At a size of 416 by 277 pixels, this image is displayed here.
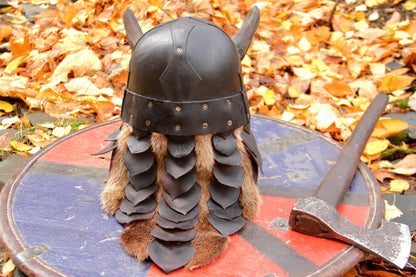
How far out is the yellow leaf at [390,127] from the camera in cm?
221

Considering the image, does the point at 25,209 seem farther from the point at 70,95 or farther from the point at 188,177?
the point at 70,95

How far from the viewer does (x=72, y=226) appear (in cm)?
128

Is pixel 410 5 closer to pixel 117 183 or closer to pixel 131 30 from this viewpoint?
pixel 131 30

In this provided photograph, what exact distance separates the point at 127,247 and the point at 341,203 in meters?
0.81

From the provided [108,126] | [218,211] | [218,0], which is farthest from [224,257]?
[218,0]

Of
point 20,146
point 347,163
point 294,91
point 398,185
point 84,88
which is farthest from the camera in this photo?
point 294,91

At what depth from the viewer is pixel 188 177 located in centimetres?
120

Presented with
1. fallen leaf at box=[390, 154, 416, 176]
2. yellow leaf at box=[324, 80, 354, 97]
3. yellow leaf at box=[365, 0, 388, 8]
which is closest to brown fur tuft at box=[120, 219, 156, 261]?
fallen leaf at box=[390, 154, 416, 176]

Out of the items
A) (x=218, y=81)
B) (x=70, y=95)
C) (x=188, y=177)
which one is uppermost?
(x=218, y=81)

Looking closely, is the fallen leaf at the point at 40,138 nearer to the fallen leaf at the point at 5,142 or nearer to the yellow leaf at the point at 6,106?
the fallen leaf at the point at 5,142

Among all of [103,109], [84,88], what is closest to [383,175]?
[103,109]

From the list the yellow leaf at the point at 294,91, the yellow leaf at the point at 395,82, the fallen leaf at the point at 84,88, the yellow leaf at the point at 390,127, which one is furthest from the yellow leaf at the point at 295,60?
the fallen leaf at the point at 84,88

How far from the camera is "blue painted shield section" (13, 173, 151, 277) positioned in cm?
113

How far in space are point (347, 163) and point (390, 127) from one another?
849 millimetres
